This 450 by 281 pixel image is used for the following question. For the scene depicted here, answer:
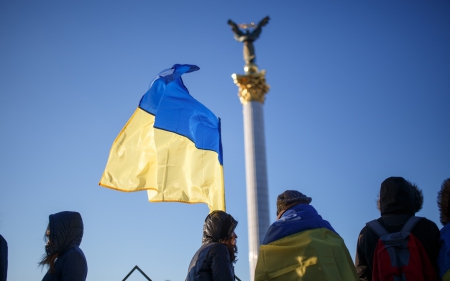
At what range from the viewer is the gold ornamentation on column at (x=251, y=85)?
24.7m

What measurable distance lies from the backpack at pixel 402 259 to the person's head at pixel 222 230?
1.22m

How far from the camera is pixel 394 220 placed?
420 centimetres

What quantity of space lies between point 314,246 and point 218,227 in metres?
0.87

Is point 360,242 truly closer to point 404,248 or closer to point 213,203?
point 404,248

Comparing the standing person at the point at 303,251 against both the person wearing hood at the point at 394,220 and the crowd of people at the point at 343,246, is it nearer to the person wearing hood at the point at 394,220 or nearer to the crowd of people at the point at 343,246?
the crowd of people at the point at 343,246

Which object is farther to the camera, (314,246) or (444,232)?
(314,246)

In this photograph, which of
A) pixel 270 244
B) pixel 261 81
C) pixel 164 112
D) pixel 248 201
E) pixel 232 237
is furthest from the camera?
pixel 261 81

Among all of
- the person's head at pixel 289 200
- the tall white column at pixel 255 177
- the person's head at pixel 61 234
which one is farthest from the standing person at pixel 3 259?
the tall white column at pixel 255 177

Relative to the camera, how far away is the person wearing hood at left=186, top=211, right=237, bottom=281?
4.34 meters

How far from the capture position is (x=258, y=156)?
923 inches

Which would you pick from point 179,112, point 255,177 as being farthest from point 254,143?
point 179,112

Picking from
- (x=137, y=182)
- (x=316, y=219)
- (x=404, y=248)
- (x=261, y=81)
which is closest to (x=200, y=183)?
(x=137, y=182)

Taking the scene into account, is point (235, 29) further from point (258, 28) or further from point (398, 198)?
point (398, 198)

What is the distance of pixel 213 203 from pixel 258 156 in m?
16.4
